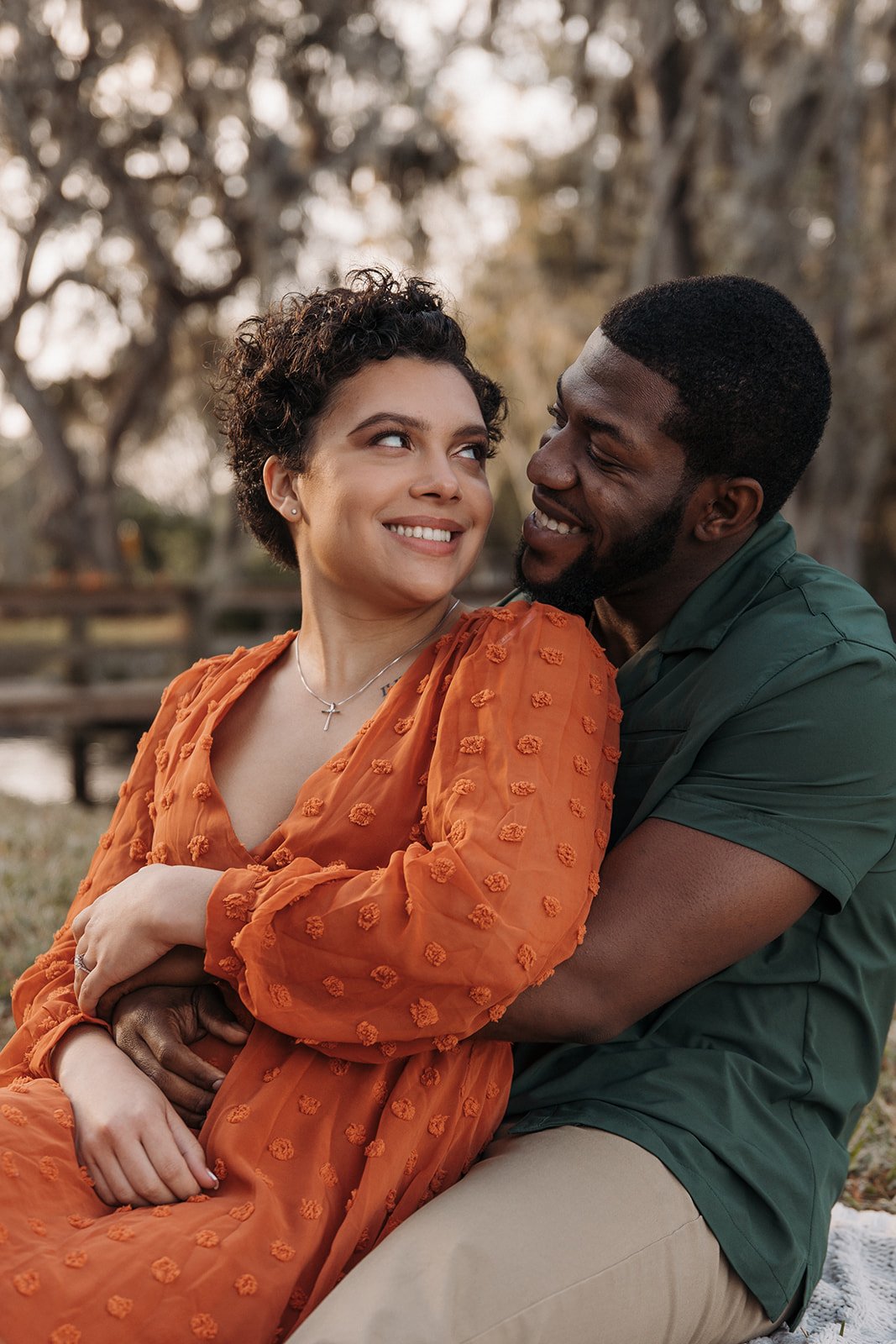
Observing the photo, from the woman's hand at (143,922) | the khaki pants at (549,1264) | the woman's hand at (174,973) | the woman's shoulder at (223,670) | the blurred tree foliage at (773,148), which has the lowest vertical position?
the khaki pants at (549,1264)

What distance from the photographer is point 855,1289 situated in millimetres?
2479

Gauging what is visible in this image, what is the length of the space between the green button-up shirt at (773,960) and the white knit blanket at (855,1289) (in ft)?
0.51

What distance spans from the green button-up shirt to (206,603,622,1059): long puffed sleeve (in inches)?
9.9

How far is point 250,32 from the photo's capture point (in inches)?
523

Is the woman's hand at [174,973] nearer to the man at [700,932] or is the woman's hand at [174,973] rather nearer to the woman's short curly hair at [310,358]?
the man at [700,932]

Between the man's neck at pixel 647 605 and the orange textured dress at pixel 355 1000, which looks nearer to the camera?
the orange textured dress at pixel 355 1000

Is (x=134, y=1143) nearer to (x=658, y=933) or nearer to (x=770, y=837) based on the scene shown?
(x=658, y=933)

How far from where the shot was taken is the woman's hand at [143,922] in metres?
1.97

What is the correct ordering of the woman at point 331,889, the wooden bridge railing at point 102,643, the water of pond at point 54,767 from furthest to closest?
1. the water of pond at point 54,767
2. the wooden bridge railing at point 102,643
3. the woman at point 331,889

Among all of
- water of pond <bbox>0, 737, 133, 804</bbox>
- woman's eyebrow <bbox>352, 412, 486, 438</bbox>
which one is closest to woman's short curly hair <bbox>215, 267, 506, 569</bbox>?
woman's eyebrow <bbox>352, 412, 486, 438</bbox>

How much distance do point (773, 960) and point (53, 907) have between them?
3188 mm

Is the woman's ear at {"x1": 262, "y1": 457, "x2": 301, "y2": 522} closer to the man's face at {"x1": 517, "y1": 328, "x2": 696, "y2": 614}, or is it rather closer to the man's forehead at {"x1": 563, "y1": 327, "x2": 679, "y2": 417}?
the man's face at {"x1": 517, "y1": 328, "x2": 696, "y2": 614}

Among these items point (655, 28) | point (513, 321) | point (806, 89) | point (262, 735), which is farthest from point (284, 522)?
point (513, 321)

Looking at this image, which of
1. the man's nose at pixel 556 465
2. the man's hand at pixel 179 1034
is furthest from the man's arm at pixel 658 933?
the man's nose at pixel 556 465
